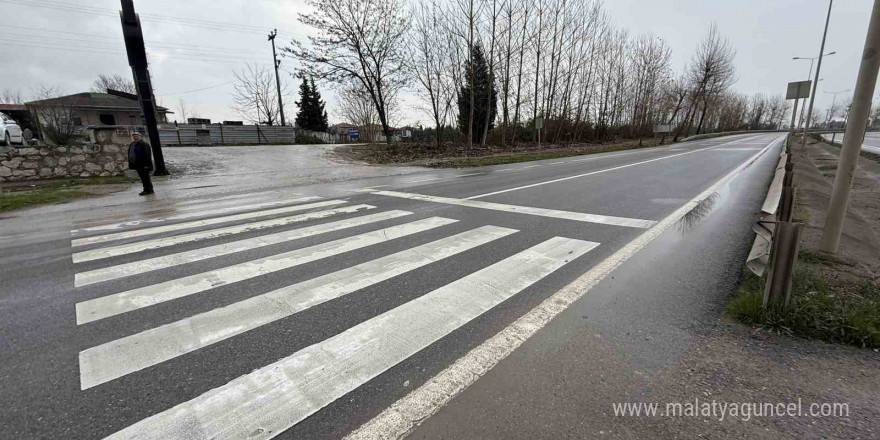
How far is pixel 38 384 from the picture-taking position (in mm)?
2279

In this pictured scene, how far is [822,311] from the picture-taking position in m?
2.89

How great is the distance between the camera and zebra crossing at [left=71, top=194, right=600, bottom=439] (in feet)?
6.84

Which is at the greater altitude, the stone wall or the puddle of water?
the stone wall

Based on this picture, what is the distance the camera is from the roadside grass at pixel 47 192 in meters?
9.09

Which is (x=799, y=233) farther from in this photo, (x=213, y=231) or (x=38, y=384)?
(x=213, y=231)

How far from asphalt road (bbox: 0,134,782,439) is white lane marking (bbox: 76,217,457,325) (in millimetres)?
26

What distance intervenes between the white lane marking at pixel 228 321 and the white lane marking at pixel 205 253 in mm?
1693

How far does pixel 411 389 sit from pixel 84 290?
12.1 feet

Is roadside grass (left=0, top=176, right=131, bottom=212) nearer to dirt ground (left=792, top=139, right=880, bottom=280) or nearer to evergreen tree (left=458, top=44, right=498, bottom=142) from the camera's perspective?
dirt ground (left=792, top=139, right=880, bottom=280)

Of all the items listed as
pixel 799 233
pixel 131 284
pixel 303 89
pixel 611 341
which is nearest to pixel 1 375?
pixel 131 284

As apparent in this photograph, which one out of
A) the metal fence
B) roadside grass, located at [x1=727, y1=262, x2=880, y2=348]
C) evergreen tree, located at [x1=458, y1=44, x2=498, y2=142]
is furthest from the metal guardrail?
the metal fence

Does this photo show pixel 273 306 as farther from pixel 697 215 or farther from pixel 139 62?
pixel 139 62

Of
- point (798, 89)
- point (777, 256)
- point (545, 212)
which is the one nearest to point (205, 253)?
point (545, 212)

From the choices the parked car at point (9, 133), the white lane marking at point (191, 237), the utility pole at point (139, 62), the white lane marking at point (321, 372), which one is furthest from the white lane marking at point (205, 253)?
the parked car at point (9, 133)
